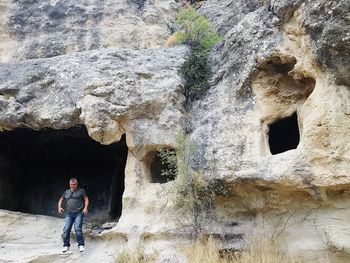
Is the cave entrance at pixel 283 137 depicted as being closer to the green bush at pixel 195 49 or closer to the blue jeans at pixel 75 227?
the green bush at pixel 195 49

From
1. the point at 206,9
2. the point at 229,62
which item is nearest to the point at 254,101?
the point at 229,62

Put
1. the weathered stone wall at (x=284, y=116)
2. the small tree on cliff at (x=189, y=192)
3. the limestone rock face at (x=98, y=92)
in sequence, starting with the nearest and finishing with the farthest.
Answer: the weathered stone wall at (x=284, y=116)
the small tree on cliff at (x=189, y=192)
the limestone rock face at (x=98, y=92)

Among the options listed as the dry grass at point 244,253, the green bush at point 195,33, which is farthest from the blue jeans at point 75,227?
the green bush at point 195,33

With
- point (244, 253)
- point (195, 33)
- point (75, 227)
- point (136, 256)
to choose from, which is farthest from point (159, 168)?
point (244, 253)

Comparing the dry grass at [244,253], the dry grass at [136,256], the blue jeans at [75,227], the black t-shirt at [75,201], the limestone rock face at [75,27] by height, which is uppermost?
the limestone rock face at [75,27]

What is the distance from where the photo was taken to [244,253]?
5.45 metres

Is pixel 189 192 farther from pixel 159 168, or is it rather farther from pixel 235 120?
pixel 159 168

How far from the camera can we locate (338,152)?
4992 mm

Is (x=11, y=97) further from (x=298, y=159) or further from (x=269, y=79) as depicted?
(x=298, y=159)

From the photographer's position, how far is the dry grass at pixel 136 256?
5.84 m

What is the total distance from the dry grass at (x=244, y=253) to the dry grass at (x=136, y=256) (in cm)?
49

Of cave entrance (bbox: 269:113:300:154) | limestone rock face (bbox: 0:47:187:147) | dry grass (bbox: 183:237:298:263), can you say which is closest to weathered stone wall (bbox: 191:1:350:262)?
dry grass (bbox: 183:237:298:263)

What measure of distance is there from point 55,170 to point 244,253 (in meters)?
6.36

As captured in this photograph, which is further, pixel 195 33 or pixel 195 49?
pixel 195 33
